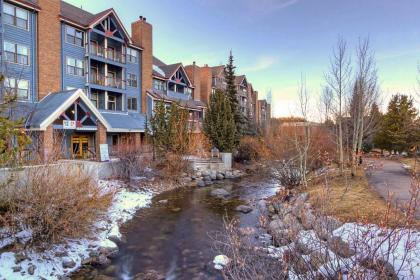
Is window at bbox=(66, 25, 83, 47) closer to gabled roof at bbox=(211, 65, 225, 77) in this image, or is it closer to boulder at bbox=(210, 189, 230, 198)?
boulder at bbox=(210, 189, 230, 198)

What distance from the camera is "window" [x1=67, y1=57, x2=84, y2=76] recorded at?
2512 centimetres

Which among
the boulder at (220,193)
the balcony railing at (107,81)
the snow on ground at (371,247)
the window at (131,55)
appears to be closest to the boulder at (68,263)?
the snow on ground at (371,247)

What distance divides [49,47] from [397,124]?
37.4 metres

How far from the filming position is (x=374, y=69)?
52.4ft

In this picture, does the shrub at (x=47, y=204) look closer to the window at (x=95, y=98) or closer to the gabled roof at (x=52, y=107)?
the gabled roof at (x=52, y=107)

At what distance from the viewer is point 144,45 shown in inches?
1313

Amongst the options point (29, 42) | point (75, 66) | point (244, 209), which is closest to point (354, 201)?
point (244, 209)

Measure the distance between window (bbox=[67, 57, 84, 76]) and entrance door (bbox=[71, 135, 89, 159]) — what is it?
19.6 feet

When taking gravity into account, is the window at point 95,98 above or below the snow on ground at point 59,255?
above

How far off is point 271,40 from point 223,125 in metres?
9.03

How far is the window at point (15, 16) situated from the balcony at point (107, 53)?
5.55 metres

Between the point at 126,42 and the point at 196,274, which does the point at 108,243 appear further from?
the point at 126,42

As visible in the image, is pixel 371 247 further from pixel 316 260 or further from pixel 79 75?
pixel 79 75

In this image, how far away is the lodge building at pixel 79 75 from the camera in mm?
20297
